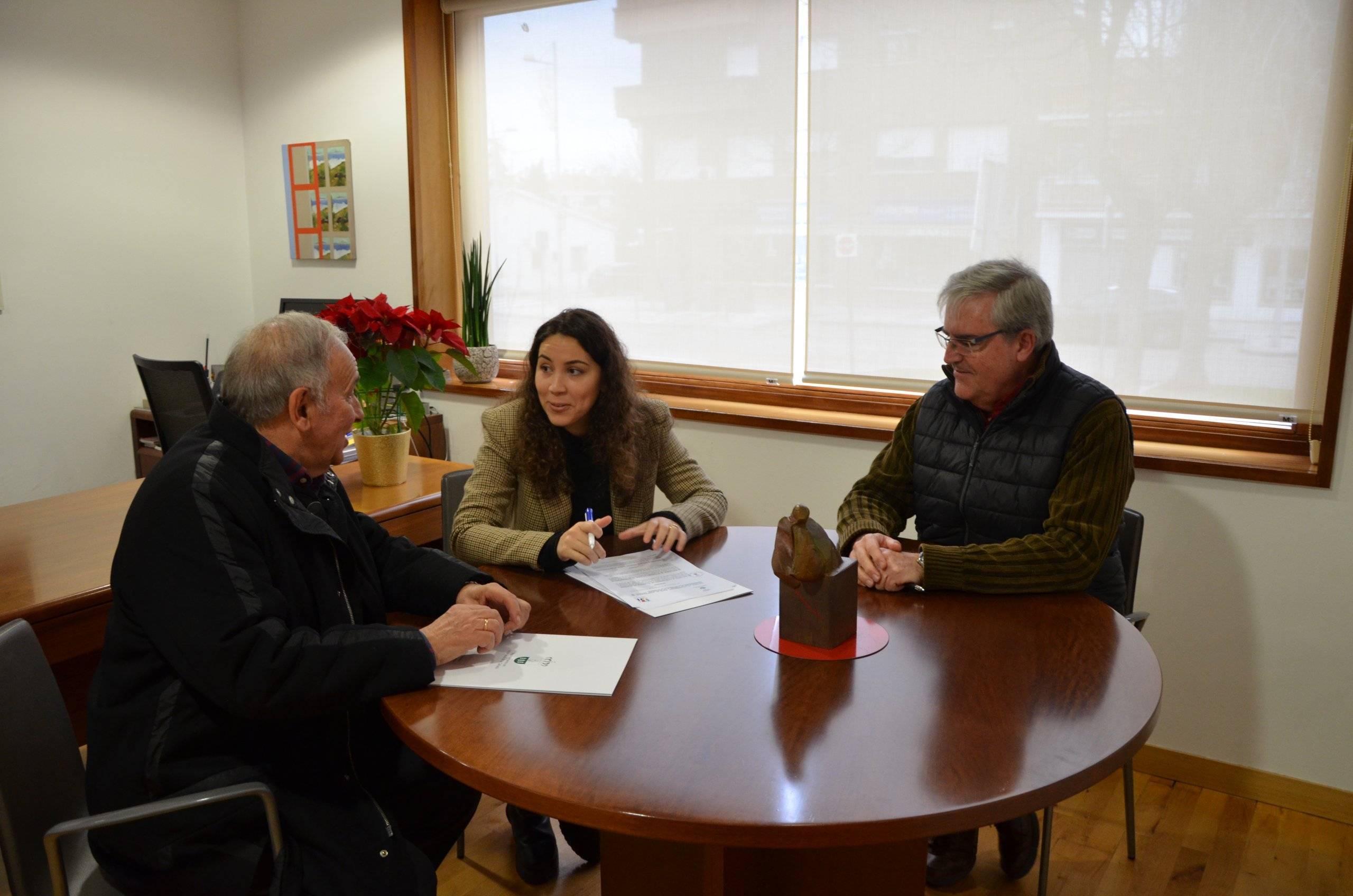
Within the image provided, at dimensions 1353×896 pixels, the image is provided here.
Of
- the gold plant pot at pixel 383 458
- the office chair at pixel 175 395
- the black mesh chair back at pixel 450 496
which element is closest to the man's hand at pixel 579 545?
the black mesh chair back at pixel 450 496

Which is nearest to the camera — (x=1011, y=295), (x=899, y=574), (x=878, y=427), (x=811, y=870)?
(x=811, y=870)

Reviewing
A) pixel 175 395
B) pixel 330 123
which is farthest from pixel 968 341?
pixel 330 123

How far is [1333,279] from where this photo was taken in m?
2.45

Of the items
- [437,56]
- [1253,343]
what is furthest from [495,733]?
[437,56]

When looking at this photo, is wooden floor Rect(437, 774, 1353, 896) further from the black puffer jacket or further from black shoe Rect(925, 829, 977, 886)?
the black puffer jacket

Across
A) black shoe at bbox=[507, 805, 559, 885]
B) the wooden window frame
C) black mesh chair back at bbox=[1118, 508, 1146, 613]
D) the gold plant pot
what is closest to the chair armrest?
black shoe at bbox=[507, 805, 559, 885]

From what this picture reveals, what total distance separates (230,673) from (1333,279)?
263cm

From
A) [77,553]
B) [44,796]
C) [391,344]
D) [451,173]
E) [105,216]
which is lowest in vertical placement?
[44,796]

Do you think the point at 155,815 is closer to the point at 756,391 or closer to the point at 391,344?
the point at 391,344

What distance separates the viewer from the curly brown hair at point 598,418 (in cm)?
225

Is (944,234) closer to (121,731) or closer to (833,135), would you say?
(833,135)

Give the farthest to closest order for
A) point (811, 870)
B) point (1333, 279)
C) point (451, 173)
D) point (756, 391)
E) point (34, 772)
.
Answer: point (451, 173)
point (756, 391)
point (1333, 279)
point (811, 870)
point (34, 772)

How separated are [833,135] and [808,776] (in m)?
2.49

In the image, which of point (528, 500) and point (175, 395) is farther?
point (175, 395)
